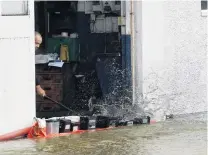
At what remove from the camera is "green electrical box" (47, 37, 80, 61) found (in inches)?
495

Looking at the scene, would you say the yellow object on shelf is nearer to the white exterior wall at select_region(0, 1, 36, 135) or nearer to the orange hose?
the white exterior wall at select_region(0, 1, 36, 135)

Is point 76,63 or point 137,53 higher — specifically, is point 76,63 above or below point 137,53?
below

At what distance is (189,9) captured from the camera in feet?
37.3

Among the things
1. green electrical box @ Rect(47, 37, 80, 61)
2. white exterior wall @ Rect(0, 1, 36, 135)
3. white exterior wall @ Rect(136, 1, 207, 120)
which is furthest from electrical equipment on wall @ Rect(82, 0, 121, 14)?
white exterior wall @ Rect(0, 1, 36, 135)

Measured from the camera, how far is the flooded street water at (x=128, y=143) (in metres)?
8.43

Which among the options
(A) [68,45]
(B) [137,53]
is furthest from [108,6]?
(B) [137,53]

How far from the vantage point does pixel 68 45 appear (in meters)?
12.6

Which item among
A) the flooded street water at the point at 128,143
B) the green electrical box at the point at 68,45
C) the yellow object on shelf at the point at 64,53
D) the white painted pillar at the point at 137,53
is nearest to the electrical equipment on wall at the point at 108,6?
the green electrical box at the point at 68,45

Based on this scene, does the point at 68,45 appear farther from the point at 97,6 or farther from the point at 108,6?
the point at 108,6

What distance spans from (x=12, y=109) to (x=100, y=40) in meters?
3.83

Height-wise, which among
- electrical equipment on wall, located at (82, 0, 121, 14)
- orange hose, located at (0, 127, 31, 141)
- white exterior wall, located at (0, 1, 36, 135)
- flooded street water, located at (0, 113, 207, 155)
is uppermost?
electrical equipment on wall, located at (82, 0, 121, 14)

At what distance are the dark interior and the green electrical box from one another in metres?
0.02

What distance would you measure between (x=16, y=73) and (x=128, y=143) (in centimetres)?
197

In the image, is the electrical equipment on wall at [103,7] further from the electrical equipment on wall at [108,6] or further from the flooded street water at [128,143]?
the flooded street water at [128,143]
